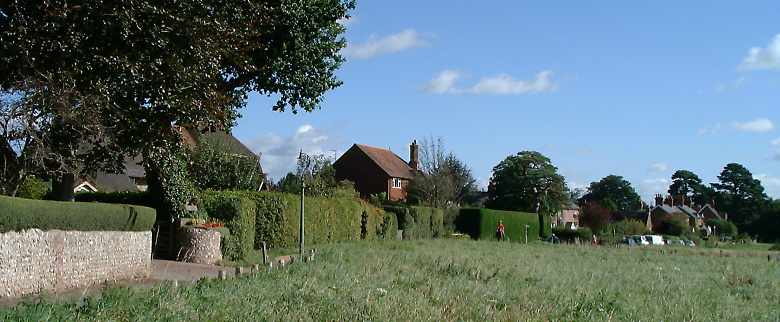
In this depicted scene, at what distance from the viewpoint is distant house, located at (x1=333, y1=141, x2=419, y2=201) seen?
8431 cm

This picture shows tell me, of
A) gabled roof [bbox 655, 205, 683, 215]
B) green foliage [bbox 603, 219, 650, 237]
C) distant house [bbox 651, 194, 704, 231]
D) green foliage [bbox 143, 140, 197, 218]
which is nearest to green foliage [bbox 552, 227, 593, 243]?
green foliage [bbox 603, 219, 650, 237]

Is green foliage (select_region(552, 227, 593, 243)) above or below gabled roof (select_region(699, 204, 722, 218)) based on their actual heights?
below

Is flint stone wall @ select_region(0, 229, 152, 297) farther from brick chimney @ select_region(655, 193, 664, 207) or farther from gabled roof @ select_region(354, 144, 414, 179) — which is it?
brick chimney @ select_region(655, 193, 664, 207)

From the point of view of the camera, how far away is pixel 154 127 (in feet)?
62.8

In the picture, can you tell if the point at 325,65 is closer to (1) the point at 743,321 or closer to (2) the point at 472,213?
(1) the point at 743,321

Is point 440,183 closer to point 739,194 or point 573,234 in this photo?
point 573,234

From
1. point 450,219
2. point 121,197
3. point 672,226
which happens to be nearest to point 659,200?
point 672,226

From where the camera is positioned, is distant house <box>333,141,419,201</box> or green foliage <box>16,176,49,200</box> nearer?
green foliage <box>16,176,49,200</box>

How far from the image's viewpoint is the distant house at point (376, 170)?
84.3 m

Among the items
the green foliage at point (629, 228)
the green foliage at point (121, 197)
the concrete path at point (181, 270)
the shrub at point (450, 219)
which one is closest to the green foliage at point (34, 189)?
the green foliage at point (121, 197)

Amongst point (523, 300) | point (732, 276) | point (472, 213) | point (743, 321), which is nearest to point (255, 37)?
point (523, 300)

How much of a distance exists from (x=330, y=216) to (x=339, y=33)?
13726 millimetres

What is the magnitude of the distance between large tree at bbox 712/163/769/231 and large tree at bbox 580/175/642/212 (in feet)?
39.7

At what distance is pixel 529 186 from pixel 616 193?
47.6 meters
